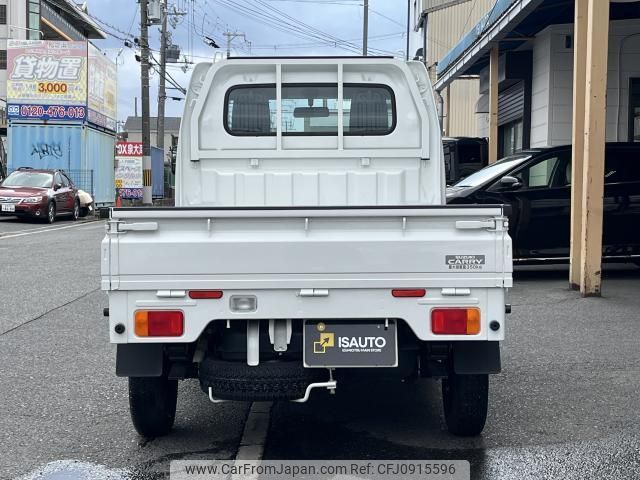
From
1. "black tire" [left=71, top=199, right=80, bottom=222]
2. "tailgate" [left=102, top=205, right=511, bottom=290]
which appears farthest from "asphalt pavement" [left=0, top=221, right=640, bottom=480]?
"black tire" [left=71, top=199, right=80, bottom=222]

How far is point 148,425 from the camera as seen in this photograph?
432 centimetres

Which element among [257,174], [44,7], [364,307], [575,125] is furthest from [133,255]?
[44,7]

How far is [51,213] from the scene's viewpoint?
21375mm

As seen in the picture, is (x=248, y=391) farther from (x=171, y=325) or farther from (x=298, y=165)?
(x=298, y=165)

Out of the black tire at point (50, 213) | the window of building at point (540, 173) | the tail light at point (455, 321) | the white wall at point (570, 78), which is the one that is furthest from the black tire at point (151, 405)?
the black tire at point (50, 213)

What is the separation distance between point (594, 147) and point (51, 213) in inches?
637

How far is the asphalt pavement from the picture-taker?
13.4 ft

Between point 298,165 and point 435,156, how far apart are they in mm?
1007

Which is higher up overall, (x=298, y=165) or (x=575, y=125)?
(x=575, y=125)

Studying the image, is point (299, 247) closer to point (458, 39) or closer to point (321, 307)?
point (321, 307)

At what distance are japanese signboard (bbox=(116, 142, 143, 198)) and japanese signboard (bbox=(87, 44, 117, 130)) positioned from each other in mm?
1244

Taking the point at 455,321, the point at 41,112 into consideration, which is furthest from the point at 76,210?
the point at 455,321

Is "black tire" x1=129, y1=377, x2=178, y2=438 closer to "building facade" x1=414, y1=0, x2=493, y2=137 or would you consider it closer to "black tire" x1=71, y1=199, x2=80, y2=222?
"black tire" x1=71, y1=199, x2=80, y2=222

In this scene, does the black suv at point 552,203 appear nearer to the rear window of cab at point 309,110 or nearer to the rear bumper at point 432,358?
the rear window of cab at point 309,110
